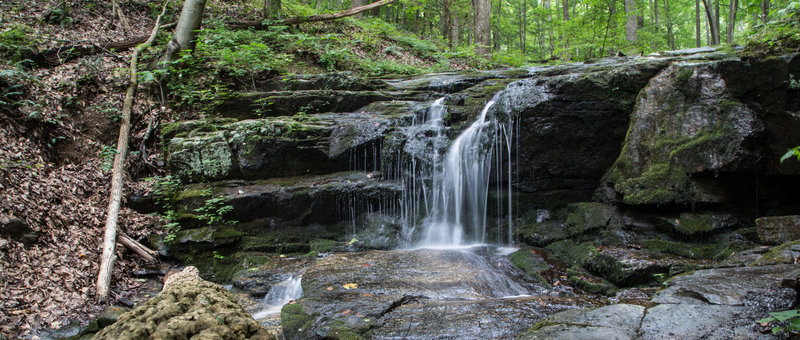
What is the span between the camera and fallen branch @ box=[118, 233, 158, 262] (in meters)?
6.57

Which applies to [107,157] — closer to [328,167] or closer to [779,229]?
[328,167]

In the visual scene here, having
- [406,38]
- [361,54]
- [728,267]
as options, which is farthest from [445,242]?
[406,38]

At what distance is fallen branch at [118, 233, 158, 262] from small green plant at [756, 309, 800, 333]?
7631 millimetres

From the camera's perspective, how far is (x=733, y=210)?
616cm

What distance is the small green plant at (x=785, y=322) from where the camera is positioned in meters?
2.38

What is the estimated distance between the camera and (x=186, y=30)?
10094 millimetres

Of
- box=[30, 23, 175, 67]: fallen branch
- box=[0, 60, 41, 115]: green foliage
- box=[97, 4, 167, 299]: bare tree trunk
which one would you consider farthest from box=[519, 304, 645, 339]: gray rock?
box=[30, 23, 175, 67]: fallen branch

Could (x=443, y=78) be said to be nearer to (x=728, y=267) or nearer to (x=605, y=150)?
(x=605, y=150)

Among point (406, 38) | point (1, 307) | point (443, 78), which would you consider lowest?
point (1, 307)

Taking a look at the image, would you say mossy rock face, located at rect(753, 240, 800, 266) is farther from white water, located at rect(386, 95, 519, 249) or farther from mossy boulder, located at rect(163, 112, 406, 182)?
mossy boulder, located at rect(163, 112, 406, 182)

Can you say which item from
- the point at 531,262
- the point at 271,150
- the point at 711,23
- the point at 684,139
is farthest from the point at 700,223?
the point at 711,23

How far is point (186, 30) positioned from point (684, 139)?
35.8 feet

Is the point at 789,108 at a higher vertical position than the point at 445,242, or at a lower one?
higher

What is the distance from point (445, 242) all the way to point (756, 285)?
14.9ft
